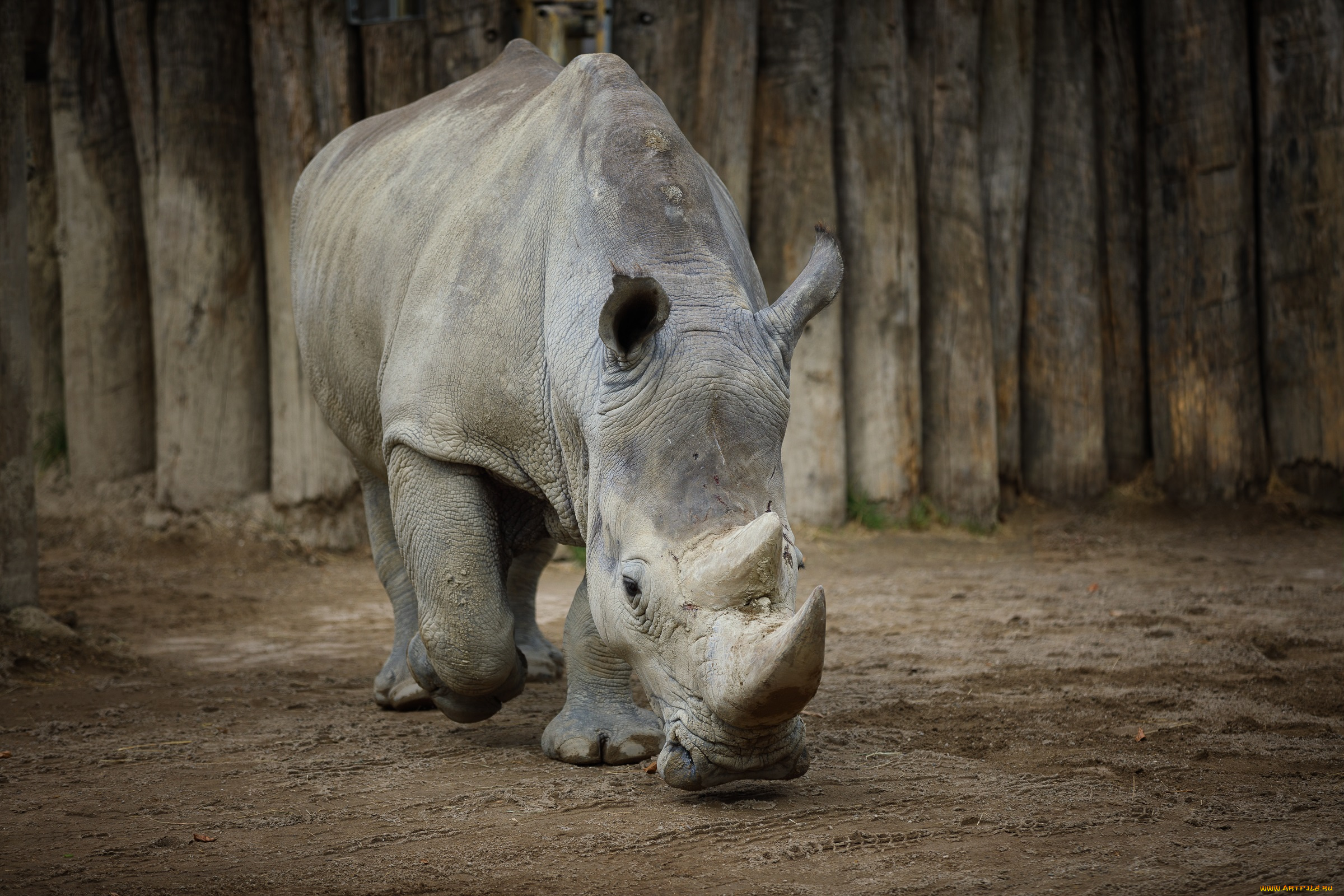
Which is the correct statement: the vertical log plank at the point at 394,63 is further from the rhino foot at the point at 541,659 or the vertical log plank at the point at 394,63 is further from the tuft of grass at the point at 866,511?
the rhino foot at the point at 541,659

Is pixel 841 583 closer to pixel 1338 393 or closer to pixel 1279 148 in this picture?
pixel 1338 393

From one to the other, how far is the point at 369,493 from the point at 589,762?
179cm

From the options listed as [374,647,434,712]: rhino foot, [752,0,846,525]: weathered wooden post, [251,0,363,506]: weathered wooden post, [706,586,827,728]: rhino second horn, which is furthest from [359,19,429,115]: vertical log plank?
[706,586,827,728]: rhino second horn

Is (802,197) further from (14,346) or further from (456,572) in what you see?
(456,572)

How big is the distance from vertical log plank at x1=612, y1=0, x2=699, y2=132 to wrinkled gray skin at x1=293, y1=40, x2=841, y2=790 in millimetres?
2901

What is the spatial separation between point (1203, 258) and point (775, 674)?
22.2ft

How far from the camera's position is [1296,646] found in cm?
531

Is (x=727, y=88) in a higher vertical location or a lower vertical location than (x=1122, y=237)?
higher

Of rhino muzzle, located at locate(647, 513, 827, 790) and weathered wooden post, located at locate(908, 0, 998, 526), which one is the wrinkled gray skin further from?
weathered wooden post, located at locate(908, 0, 998, 526)

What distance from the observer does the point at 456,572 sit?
154 inches

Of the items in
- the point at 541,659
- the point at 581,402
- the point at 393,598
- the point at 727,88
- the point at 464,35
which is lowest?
the point at 541,659

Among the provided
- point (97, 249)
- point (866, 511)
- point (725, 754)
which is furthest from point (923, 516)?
point (725, 754)

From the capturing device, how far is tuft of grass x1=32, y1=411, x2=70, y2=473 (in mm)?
8469

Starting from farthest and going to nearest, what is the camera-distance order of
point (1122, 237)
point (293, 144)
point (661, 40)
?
point (1122, 237) < point (661, 40) < point (293, 144)
